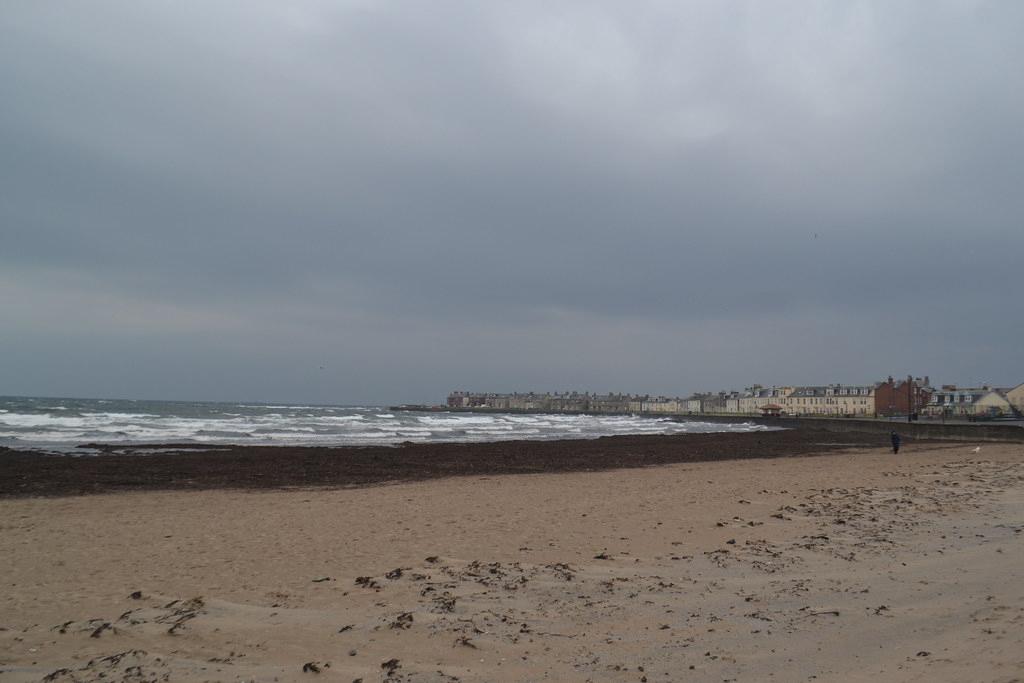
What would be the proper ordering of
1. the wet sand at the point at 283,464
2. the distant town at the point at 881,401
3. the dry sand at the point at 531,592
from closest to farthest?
1. the dry sand at the point at 531,592
2. the wet sand at the point at 283,464
3. the distant town at the point at 881,401

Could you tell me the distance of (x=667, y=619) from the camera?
5586 millimetres

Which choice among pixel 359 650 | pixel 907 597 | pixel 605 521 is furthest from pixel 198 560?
pixel 907 597

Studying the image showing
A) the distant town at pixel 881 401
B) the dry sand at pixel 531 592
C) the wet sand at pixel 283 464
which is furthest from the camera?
the distant town at pixel 881 401

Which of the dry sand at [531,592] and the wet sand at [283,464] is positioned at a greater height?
the dry sand at [531,592]

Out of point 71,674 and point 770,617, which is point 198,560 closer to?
point 71,674

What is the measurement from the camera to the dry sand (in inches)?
185

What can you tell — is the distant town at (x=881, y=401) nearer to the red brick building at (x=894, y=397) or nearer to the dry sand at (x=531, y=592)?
the red brick building at (x=894, y=397)

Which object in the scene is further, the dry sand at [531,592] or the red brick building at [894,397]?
the red brick building at [894,397]

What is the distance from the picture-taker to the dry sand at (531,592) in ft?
15.4

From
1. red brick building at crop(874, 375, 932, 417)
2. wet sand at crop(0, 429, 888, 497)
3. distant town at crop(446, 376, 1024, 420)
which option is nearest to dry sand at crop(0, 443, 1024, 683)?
wet sand at crop(0, 429, 888, 497)

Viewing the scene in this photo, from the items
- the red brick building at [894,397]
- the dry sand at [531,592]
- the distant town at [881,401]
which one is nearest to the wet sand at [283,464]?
the dry sand at [531,592]

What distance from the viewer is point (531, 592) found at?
21.5 ft

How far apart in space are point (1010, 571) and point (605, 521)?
534 centimetres

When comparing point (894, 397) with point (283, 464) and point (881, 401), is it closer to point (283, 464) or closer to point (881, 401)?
point (881, 401)
